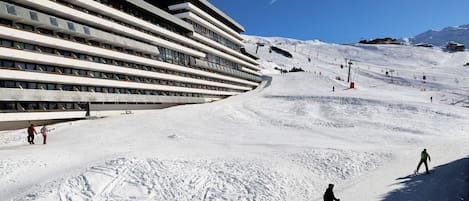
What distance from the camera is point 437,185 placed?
16953 mm

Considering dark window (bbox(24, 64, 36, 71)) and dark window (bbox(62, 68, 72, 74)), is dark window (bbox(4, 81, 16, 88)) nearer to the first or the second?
dark window (bbox(24, 64, 36, 71))

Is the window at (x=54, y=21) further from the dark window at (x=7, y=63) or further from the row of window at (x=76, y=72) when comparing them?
the dark window at (x=7, y=63)

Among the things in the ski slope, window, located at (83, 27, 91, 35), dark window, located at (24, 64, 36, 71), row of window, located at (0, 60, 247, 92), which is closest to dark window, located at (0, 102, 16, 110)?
the ski slope

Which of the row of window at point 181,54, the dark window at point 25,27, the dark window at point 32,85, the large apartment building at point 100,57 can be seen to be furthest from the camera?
the row of window at point 181,54

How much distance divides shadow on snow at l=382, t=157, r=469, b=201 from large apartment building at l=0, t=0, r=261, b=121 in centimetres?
3021

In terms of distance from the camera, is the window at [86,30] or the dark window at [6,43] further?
the window at [86,30]

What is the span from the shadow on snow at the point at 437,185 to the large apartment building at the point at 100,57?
3021 centimetres

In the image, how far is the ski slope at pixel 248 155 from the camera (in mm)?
16312

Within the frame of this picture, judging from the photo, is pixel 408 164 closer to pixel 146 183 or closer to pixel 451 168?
pixel 451 168

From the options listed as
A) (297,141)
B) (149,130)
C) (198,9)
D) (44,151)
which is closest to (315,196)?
(297,141)

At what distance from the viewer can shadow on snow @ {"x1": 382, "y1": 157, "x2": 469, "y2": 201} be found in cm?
1526

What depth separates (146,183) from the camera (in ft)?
54.9

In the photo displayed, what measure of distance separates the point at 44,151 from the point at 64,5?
21231 millimetres

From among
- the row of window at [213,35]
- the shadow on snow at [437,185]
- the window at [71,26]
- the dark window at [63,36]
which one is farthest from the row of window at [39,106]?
the row of window at [213,35]
